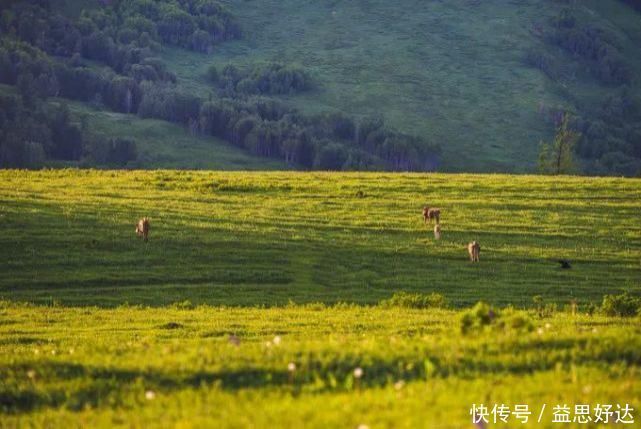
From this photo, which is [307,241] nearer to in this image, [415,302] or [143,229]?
[143,229]

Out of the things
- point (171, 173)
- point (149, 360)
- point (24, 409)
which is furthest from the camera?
point (171, 173)

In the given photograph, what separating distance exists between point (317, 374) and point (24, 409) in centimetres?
386

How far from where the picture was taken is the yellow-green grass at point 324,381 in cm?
1098

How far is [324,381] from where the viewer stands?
12.5 metres

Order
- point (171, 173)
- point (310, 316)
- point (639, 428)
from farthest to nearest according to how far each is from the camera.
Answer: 1. point (171, 173)
2. point (310, 316)
3. point (639, 428)

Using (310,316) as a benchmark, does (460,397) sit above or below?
above

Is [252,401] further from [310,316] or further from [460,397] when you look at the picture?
[310,316]

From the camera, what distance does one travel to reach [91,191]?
220 ft

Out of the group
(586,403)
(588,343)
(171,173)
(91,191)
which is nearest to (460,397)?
(586,403)

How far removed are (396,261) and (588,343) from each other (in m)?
34.0

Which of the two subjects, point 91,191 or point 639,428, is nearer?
point 639,428

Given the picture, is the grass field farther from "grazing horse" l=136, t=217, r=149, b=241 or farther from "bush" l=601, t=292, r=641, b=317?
"bush" l=601, t=292, r=641, b=317

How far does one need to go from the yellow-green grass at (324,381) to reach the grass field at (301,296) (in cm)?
4

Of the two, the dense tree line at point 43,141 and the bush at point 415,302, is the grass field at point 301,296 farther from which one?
the dense tree line at point 43,141
